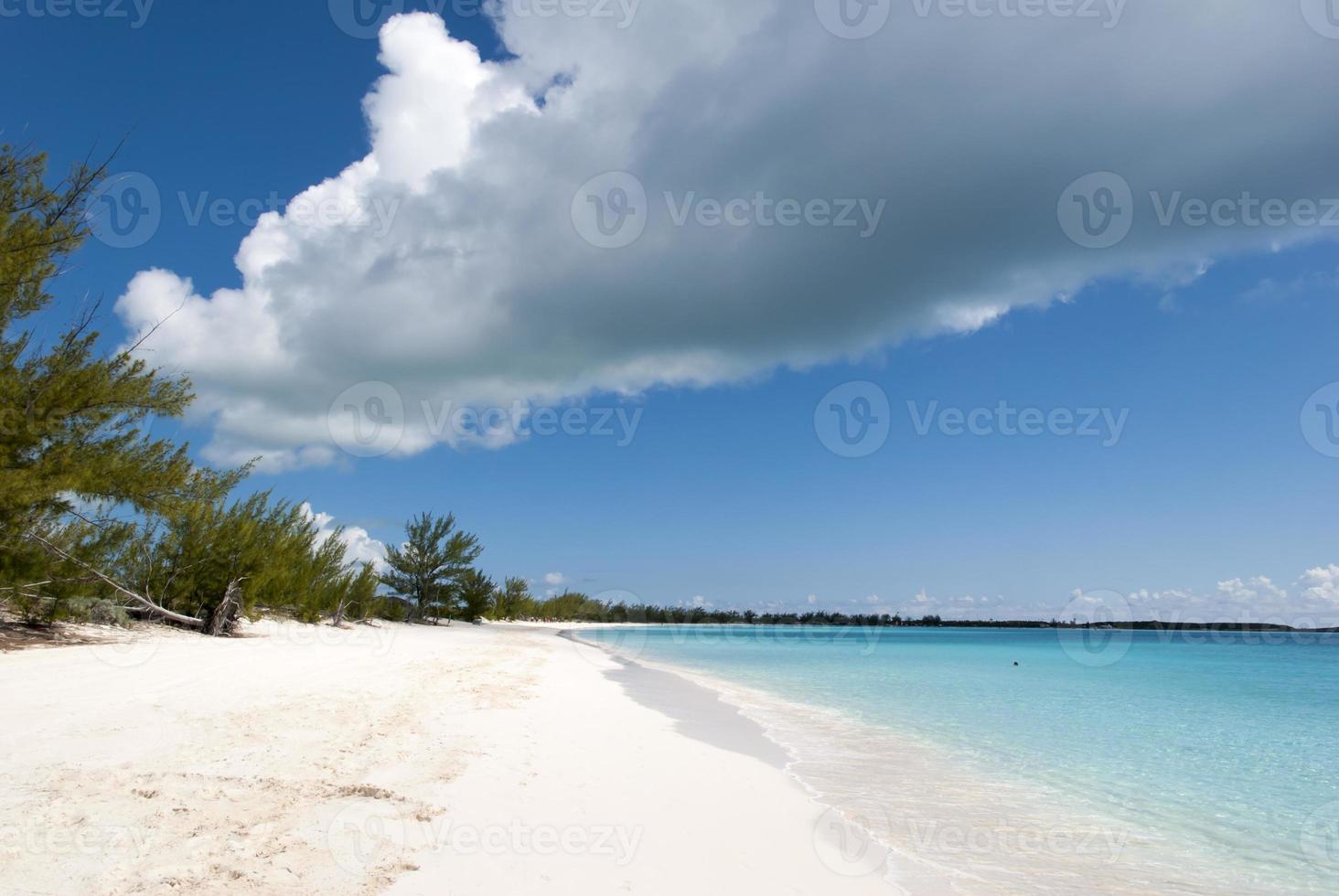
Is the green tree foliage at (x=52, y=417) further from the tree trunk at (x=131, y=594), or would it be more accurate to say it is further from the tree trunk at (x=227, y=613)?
the tree trunk at (x=227, y=613)

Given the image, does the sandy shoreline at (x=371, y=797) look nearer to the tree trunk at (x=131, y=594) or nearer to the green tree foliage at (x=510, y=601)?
the tree trunk at (x=131, y=594)

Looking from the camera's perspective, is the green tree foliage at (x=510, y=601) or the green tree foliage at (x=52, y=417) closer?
the green tree foliage at (x=52, y=417)

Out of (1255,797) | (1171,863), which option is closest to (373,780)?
(1171,863)

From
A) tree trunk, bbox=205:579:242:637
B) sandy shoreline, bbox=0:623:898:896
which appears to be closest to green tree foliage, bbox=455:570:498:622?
tree trunk, bbox=205:579:242:637

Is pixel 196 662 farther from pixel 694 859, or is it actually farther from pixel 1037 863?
pixel 1037 863

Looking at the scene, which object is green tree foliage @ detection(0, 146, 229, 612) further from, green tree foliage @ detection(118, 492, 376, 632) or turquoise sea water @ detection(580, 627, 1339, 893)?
turquoise sea water @ detection(580, 627, 1339, 893)

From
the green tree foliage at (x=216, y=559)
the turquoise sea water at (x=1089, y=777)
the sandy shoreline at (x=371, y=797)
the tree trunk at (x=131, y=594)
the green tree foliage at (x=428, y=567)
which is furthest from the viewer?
the green tree foliage at (x=428, y=567)

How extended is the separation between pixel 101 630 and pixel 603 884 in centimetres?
Result: 1499

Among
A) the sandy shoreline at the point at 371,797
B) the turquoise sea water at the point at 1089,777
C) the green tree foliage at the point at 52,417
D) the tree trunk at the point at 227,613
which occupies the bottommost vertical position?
the turquoise sea water at the point at 1089,777

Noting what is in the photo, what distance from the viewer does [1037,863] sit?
5.15 meters

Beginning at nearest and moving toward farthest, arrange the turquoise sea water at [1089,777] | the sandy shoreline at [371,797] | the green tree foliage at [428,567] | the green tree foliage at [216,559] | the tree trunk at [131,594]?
the sandy shoreline at [371,797]
the turquoise sea water at [1089,777]
the tree trunk at [131,594]
the green tree foliage at [216,559]
the green tree foliage at [428,567]

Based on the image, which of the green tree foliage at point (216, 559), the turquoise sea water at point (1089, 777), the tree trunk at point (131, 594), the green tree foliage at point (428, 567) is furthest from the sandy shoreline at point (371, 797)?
the green tree foliage at point (428, 567)

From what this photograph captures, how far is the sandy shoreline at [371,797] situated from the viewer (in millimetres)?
3605

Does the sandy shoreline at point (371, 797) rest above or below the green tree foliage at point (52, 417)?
below
